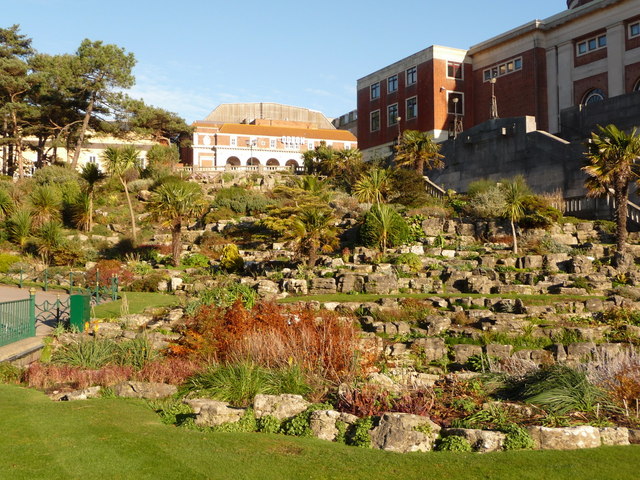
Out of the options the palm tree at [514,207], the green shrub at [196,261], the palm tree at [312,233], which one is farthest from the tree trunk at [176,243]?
the palm tree at [514,207]

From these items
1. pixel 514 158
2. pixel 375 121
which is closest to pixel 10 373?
pixel 514 158

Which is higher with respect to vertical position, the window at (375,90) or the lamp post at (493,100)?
the window at (375,90)

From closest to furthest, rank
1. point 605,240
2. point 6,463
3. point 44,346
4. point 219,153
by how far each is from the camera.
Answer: point 6,463, point 44,346, point 605,240, point 219,153

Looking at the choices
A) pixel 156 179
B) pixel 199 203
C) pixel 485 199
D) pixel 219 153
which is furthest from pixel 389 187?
pixel 219 153

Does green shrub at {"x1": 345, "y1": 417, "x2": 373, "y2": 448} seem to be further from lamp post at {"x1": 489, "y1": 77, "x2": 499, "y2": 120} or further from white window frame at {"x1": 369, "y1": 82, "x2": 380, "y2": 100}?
white window frame at {"x1": 369, "y1": 82, "x2": 380, "y2": 100}

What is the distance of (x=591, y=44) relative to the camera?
47781 millimetres

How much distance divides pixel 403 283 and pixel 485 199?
38.0ft

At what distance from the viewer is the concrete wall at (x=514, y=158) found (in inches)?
1441

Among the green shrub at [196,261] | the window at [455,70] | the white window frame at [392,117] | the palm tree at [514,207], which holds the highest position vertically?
the window at [455,70]

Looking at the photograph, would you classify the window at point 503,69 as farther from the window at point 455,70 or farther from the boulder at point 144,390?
the boulder at point 144,390

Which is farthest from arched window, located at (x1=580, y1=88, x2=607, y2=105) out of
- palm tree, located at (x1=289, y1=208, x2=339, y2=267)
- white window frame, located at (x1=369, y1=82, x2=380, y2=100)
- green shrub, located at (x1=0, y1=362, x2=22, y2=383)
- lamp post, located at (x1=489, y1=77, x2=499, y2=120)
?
green shrub, located at (x1=0, y1=362, x2=22, y2=383)

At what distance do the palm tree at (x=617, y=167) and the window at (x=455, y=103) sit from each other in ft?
91.0

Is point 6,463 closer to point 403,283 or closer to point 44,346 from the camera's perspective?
point 44,346

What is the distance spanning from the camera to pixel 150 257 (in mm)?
35094
